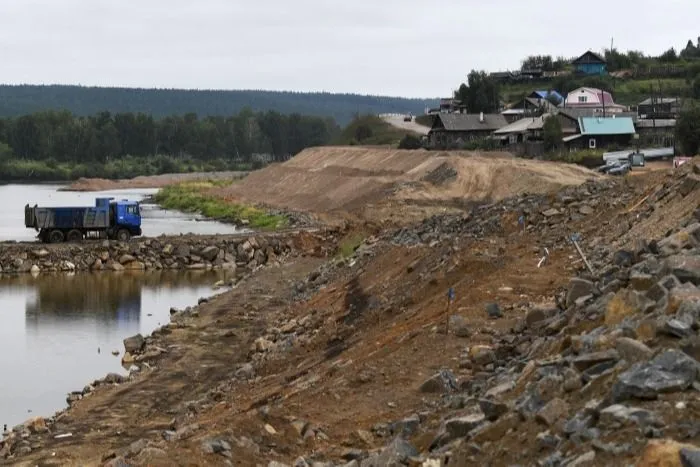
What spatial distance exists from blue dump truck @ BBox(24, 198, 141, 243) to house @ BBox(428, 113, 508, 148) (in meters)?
45.2

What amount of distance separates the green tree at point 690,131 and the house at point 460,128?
26905mm

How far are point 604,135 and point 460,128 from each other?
15.4 m

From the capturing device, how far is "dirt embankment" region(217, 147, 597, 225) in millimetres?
63938

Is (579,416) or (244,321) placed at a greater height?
(579,416)

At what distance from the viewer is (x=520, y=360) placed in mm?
13766

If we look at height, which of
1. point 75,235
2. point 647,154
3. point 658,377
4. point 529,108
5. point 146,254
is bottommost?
point 146,254

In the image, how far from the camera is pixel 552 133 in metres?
80.5

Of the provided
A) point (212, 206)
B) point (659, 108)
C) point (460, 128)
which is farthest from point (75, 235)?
point (659, 108)

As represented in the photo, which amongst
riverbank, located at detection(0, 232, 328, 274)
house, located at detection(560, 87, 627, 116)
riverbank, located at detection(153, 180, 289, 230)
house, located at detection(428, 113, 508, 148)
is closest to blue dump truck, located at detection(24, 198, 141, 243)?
riverbank, located at detection(0, 232, 328, 274)

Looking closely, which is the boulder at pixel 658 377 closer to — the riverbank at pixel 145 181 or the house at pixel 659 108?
the house at pixel 659 108

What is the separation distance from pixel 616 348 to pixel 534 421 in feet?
3.53

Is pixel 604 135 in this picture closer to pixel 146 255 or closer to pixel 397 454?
pixel 146 255

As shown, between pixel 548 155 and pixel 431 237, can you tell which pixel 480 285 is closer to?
pixel 431 237

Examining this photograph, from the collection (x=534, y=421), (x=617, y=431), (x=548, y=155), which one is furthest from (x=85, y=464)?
(x=548, y=155)
